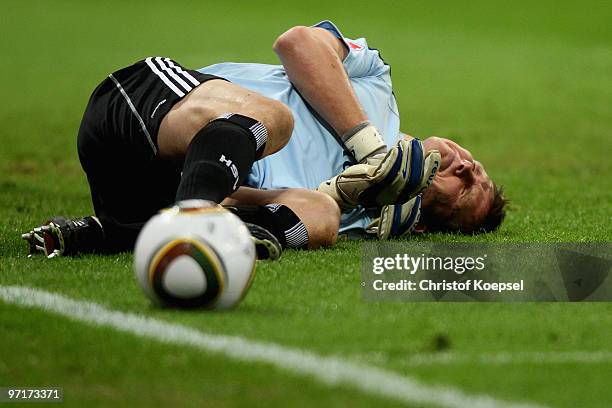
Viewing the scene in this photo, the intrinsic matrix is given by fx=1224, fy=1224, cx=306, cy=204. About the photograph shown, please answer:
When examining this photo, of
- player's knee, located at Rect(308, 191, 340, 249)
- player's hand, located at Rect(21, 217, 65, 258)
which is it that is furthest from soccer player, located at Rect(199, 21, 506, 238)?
player's hand, located at Rect(21, 217, 65, 258)

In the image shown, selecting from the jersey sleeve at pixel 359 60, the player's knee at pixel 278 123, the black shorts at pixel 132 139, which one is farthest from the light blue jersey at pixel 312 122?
the player's knee at pixel 278 123

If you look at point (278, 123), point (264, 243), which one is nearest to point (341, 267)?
point (264, 243)

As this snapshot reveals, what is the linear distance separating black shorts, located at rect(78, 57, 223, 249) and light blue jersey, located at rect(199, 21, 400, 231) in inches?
22.1

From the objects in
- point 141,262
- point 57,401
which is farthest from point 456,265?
point 57,401

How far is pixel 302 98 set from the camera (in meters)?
6.73

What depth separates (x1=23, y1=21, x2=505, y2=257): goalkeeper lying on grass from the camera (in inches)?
222

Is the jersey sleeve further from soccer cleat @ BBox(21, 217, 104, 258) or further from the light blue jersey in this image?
soccer cleat @ BBox(21, 217, 104, 258)

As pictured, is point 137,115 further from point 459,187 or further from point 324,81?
point 459,187

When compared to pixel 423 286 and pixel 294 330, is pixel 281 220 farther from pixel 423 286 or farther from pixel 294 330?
pixel 294 330

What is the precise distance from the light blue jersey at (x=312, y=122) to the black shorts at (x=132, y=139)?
56 centimetres

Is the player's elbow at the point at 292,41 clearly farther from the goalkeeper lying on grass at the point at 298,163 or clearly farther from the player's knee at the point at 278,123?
the player's knee at the point at 278,123

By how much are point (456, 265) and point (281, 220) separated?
900mm

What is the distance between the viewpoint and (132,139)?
5.89 meters

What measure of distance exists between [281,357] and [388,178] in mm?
2298
